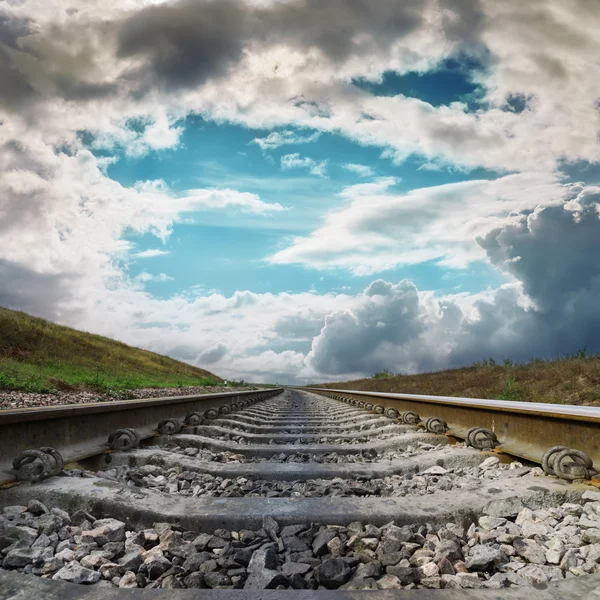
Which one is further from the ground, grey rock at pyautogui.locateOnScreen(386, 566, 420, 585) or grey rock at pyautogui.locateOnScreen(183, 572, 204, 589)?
grey rock at pyautogui.locateOnScreen(386, 566, 420, 585)

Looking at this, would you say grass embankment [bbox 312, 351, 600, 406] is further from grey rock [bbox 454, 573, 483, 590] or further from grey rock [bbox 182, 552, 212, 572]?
grey rock [bbox 182, 552, 212, 572]

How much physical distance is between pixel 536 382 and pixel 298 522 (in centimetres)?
1007

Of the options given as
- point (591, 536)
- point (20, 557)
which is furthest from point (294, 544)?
point (591, 536)

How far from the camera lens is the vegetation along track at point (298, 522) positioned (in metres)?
1.67

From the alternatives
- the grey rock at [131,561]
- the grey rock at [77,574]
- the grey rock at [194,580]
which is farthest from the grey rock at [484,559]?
the grey rock at [77,574]

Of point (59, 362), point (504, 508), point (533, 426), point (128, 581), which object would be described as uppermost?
point (533, 426)

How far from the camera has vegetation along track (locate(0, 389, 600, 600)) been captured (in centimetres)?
167

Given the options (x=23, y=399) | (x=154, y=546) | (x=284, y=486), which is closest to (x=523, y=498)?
(x=284, y=486)

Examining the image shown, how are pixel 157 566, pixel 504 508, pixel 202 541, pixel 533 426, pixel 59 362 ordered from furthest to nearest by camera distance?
pixel 59 362 → pixel 533 426 → pixel 504 508 → pixel 202 541 → pixel 157 566

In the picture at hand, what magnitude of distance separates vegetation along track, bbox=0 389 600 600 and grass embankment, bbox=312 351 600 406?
260 inches

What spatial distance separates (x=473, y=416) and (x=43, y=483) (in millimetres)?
3662

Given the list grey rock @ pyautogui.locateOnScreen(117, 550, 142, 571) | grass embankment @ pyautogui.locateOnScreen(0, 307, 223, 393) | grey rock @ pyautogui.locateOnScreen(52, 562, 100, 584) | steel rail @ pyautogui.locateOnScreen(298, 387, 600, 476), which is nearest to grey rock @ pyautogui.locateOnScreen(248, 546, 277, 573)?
grey rock @ pyautogui.locateOnScreen(117, 550, 142, 571)

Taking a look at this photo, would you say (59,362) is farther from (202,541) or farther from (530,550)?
(530,550)

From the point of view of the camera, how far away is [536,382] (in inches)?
426
